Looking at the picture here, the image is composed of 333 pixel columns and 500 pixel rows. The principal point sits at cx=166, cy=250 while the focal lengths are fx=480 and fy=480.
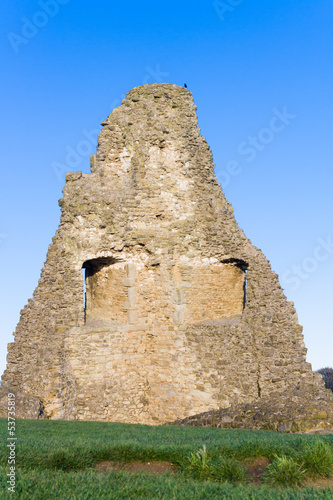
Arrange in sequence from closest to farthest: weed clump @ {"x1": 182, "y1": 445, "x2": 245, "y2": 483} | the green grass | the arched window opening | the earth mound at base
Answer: the green grass → weed clump @ {"x1": 182, "y1": 445, "x2": 245, "y2": 483} → the earth mound at base → the arched window opening

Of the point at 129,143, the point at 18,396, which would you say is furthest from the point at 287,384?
the point at 129,143

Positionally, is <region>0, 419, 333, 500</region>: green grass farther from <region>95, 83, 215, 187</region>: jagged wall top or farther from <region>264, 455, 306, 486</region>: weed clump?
<region>95, 83, 215, 187</region>: jagged wall top

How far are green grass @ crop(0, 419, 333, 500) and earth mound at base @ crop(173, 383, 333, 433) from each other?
2.41 meters

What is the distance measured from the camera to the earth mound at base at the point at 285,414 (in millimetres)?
8773

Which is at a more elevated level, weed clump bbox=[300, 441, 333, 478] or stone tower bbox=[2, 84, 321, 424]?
stone tower bbox=[2, 84, 321, 424]

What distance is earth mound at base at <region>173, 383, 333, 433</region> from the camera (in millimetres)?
8773

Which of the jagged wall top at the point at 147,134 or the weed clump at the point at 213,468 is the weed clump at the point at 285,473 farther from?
the jagged wall top at the point at 147,134

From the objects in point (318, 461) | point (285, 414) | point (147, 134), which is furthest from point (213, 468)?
point (147, 134)

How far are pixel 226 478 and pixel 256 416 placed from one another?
14.1 ft

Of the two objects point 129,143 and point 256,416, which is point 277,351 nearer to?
point 256,416

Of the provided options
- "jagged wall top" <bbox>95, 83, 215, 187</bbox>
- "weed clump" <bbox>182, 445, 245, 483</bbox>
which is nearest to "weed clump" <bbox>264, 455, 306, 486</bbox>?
"weed clump" <bbox>182, 445, 245, 483</bbox>

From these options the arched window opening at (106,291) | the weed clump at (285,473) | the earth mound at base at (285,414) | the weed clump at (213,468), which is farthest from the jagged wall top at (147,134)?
the weed clump at (285,473)

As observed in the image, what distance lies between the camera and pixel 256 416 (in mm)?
9352

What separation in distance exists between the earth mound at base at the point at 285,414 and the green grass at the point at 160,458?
2.41 m
